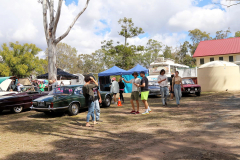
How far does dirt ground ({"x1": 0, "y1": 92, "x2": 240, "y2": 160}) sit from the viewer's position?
14.2 feet

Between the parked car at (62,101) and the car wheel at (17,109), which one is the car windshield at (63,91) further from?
the car wheel at (17,109)

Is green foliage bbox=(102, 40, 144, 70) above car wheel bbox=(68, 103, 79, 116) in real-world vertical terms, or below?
above

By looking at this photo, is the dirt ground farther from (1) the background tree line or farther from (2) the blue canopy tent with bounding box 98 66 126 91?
(1) the background tree line

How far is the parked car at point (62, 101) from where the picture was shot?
884 centimetres

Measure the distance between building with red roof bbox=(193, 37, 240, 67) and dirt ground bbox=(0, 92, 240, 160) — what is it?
1488 inches

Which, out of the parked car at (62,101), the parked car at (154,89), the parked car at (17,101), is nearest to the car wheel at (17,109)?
the parked car at (17,101)

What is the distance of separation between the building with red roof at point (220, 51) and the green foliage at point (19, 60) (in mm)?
38000

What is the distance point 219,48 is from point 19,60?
4509cm

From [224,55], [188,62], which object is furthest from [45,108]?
[188,62]

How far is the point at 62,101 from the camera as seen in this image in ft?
29.4

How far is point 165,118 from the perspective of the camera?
314 inches

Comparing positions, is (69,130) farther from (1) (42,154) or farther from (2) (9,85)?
(2) (9,85)

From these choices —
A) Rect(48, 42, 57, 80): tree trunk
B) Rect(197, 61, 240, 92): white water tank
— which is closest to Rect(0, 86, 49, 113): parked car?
Rect(48, 42, 57, 80): tree trunk

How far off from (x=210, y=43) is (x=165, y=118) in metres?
41.9
